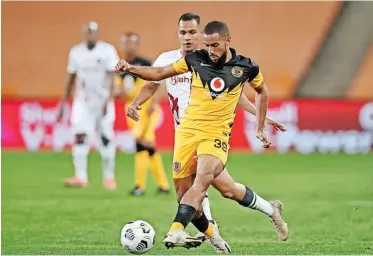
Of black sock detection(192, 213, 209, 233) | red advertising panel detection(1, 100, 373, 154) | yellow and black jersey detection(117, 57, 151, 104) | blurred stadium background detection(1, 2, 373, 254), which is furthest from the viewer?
red advertising panel detection(1, 100, 373, 154)

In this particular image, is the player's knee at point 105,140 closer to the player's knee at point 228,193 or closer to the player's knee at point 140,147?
the player's knee at point 140,147

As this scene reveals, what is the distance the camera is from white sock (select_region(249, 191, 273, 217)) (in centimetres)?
862

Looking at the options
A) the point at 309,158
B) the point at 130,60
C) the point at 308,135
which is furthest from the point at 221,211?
the point at 308,135

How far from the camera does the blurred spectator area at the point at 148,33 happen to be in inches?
1051

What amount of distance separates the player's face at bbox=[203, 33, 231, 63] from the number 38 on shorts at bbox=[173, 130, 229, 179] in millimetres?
658

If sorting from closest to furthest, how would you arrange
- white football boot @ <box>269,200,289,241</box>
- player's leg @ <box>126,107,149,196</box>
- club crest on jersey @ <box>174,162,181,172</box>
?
club crest on jersey @ <box>174,162,181,172</box> → white football boot @ <box>269,200,289,241</box> → player's leg @ <box>126,107,149,196</box>

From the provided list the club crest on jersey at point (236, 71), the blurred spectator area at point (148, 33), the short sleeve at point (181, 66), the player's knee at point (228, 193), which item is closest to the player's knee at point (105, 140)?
the player's knee at point (228, 193)

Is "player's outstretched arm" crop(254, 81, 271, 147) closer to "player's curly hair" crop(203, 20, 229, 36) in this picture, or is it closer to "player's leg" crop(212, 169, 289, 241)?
"player's leg" crop(212, 169, 289, 241)

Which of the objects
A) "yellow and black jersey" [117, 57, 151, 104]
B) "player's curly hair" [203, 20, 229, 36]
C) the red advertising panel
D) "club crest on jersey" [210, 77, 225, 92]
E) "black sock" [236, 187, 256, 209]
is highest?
"player's curly hair" [203, 20, 229, 36]

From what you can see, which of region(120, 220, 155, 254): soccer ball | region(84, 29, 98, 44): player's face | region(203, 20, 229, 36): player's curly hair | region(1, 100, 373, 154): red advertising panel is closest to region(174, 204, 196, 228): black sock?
region(120, 220, 155, 254): soccer ball

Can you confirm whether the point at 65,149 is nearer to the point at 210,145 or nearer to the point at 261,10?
the point at 261,10

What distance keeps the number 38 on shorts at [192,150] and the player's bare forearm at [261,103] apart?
0.54 meters

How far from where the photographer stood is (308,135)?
22328mm

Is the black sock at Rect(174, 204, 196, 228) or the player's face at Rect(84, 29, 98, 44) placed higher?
the player's face at Rect(84, 29, 98, 44)
